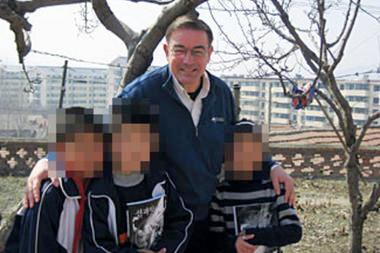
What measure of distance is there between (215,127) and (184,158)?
24cm

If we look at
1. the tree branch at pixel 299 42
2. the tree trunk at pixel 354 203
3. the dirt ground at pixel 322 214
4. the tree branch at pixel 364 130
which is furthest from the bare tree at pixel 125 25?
the tree trunk at pixel 354 203

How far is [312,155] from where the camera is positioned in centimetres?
1009

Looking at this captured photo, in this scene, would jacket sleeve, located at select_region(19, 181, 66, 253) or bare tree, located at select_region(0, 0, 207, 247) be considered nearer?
jacket sleeve, located at select_region(19, 181, 66, 253)

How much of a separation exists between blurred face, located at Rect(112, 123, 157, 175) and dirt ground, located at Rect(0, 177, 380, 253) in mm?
2289

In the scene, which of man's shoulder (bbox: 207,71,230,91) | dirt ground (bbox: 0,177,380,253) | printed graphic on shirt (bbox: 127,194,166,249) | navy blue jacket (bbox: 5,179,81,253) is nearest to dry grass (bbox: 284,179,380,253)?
dirt ground (bbox: 0,177,380,253)

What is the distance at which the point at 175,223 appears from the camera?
2.09 meters

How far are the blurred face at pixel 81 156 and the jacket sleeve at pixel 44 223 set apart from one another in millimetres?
89

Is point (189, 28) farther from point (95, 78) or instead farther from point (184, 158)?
Answer: point (95, 78)

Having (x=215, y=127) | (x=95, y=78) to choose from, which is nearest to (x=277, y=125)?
(x=95, y=78)

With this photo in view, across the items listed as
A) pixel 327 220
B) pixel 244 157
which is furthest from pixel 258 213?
→ pixel 327 220

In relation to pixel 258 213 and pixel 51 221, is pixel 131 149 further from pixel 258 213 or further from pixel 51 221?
pixel 258 213

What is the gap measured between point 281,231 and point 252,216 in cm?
14

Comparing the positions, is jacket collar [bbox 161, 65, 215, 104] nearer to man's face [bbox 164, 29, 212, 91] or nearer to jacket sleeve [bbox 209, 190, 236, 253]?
man's face [bbox 164, 29, 212, 91]

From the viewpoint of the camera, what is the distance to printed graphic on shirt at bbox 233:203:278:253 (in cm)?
232
